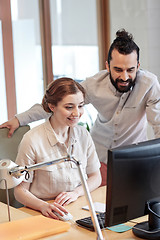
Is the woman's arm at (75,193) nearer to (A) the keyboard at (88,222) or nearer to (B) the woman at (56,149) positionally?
(B) the woman at (56,149)

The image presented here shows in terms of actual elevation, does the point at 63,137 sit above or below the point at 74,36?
below

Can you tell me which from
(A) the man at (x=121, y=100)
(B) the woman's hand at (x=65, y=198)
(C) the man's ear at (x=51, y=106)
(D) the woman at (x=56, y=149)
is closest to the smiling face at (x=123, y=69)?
(A) the man at (x=121, y=100)

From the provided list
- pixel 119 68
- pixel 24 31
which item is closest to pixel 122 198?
pixel 119 68

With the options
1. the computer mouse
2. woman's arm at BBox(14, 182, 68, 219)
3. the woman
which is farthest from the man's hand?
the computer mouse

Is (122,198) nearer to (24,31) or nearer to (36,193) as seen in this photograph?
(36,193)

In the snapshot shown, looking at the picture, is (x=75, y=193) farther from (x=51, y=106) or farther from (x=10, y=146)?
(x=10, y=146)

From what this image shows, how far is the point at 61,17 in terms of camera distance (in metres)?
4.09

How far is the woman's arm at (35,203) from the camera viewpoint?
6.10 feet

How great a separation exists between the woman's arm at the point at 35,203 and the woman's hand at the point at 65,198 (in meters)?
0.11

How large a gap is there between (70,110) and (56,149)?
204mm

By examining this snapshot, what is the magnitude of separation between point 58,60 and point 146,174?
2.67 metres

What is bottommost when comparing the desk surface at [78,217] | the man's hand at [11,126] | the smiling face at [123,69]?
the desk surface at [78,217]

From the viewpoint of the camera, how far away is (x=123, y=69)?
2602mm

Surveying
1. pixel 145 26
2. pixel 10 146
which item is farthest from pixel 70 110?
pixel 145 26
